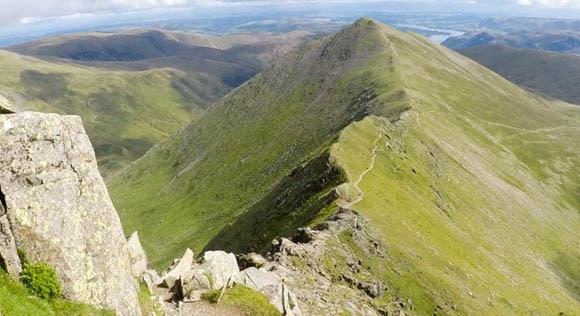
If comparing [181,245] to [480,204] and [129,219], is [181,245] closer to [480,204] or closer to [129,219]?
[129,219]

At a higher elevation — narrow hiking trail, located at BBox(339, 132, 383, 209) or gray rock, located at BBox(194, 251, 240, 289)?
gray rock, located at BBox(194, 251, 240, 289)

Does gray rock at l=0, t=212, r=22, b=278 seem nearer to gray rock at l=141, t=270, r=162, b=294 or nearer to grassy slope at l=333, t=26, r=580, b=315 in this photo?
gray rock at l=141, t=270, r=162, b=294

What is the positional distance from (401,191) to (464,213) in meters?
18.7

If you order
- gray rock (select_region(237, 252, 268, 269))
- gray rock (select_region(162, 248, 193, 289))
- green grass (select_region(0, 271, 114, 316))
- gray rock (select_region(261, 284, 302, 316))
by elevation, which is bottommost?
gray rock (select_region(237, 252, 268, 269))

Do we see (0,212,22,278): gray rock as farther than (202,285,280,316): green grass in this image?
No

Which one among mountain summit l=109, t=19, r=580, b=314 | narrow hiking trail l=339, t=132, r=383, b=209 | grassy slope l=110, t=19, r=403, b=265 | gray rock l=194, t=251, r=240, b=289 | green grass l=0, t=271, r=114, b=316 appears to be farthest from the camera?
grassy slope l=110, t=19, r=403, b=265

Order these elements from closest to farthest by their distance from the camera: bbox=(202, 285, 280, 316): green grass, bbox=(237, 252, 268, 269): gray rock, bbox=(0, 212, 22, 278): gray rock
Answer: bbox=(0, 212, 22, 278): gray rock → bbox=(202, 285, 280, 316): green grass → bbox=(237, 252, 268, 269): gray rock

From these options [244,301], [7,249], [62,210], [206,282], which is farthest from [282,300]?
[7,249]

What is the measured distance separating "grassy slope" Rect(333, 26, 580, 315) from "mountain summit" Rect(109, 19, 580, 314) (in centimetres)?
33

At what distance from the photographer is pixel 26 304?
19109 millimetres

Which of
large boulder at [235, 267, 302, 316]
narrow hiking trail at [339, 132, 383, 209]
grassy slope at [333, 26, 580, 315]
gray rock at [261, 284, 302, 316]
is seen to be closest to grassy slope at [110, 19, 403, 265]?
narrow hiking trail at [339, 132, 383, 209]

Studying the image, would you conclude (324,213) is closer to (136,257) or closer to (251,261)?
(251,261)

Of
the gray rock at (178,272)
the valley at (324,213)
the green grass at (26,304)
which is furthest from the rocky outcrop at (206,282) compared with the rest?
the green grass at (26,304)

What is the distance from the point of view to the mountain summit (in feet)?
206
